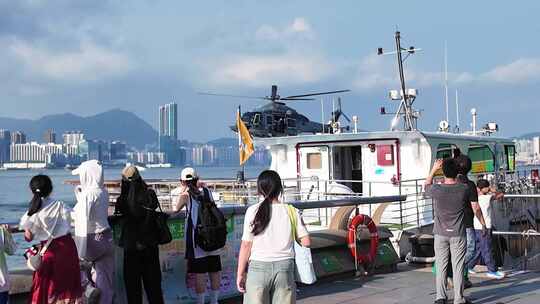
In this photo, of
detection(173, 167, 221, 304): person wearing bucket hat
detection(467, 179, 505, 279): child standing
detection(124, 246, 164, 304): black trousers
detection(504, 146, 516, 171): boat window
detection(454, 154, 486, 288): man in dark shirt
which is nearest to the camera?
detection(124, 246, 164, 304): black trousers

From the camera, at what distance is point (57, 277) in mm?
5332

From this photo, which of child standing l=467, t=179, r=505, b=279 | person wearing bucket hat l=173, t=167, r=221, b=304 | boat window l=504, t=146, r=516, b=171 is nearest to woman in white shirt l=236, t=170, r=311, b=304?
person wearing bucket hat l=173, t=167, r=221, b=304

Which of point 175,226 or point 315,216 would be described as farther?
point 315,216

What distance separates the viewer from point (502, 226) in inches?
610

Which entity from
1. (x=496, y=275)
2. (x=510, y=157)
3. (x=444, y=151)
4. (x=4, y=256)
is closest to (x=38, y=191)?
(x=4, y=256)

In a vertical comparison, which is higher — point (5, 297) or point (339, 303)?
point (5, 297)

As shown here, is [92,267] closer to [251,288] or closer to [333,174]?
[251,288]

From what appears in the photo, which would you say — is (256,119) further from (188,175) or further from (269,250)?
(269,250)

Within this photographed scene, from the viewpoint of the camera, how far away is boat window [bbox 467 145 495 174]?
1692 centimetres

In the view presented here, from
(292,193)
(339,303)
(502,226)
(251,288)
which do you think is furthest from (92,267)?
(502,226)

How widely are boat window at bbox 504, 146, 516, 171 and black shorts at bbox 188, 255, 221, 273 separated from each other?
15.1 m

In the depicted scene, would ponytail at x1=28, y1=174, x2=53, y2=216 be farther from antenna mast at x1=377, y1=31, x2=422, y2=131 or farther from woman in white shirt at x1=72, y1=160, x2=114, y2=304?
antenna mast at x1=377, y1=31, x2=422, y2=131

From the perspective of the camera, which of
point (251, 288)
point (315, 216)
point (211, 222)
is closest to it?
point (251, 288)

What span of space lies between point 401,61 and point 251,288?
15.6 metres
